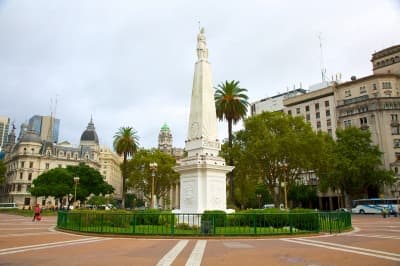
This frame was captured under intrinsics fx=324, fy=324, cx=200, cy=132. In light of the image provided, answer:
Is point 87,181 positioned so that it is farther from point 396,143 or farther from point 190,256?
point 190,256

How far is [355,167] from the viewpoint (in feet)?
166

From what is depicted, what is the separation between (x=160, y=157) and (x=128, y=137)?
25.1 ft

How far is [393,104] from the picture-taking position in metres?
59.6

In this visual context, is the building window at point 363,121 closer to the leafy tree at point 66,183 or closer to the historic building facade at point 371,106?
the historic building facade at point 371,106

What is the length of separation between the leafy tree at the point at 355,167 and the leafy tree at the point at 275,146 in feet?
44.1

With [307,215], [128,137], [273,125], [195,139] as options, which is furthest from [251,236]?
[128,137]

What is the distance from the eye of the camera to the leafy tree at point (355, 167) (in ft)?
169

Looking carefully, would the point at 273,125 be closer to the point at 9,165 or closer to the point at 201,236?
the point at 201,236

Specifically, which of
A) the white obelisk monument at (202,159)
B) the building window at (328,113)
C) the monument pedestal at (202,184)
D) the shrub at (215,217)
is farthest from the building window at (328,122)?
the shrub at (215,217)

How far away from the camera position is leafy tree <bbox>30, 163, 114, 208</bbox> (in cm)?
6383

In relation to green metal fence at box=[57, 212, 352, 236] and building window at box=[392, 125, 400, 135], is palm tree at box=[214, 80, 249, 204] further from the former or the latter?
building window at box=[392, 125, 400, 135]

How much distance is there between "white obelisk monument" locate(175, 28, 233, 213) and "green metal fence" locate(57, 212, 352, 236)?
8.03 feet

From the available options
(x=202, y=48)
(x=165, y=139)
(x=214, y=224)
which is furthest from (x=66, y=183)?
(x=165, y=139)

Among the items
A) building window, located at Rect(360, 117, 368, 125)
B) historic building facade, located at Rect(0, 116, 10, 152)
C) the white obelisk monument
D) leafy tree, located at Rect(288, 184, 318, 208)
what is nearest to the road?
the white obelisk monument
